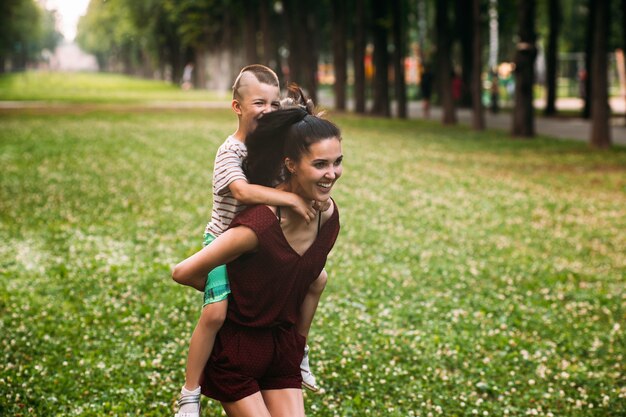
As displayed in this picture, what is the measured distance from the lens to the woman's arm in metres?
3.79

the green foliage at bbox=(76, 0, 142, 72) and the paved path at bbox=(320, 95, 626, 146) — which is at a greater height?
the green foliage at bbox=(76, 0, 142, 72)

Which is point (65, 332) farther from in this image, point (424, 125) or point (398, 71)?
point (398, 71)

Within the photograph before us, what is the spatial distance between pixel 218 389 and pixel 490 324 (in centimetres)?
470

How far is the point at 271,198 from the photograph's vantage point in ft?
12.5

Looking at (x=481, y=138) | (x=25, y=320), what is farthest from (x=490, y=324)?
(x=481, y=138)

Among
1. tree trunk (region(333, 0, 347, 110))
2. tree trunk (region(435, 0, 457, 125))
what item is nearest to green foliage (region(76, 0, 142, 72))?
tree trunk (region(333, 0, 347, 110))

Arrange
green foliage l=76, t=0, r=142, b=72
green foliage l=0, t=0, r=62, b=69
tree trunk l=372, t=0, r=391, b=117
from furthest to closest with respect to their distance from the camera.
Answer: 1. green foliage l=76, t=0, r=142, b=72
2. green foliage l=0, t=0, r=62, b=69
3. tree trunk l=372, t=0, r=391, b=117

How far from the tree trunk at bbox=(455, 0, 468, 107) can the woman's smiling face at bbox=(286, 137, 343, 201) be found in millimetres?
35292

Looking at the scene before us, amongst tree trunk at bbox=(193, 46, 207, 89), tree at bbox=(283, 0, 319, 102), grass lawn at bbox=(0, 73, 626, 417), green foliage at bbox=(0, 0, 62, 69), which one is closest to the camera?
grass lawn at bbox=(0, 73, 626, 417)

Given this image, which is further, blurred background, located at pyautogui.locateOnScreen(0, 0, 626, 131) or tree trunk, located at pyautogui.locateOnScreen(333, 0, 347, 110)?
tree trunk, located at pyautogui.locateOnScreen(333, 0, 347, 110)

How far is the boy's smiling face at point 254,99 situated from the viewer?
404 cm

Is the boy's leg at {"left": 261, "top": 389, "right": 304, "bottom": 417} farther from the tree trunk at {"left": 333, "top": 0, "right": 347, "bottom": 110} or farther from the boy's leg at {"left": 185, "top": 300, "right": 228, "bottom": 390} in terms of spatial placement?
the tree trunk at {"left": 333, "top": 0, "right": 347, "bottom": 110}

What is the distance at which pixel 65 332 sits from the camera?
7.70m

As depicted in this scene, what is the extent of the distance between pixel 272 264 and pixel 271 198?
298 millimetres
